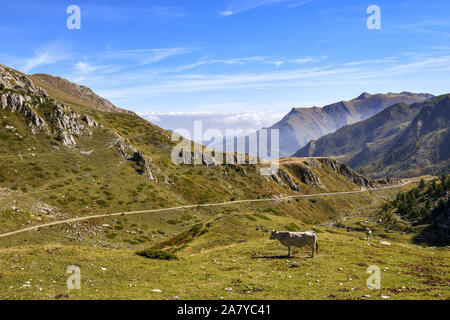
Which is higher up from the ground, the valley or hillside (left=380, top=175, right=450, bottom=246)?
the valley

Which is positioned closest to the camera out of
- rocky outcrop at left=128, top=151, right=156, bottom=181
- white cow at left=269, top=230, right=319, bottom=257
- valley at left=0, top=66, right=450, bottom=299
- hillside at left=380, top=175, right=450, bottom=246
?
valley at left=0, top=66, right=450, bottom=299

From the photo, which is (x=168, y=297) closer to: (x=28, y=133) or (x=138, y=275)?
(x=138, y=275)

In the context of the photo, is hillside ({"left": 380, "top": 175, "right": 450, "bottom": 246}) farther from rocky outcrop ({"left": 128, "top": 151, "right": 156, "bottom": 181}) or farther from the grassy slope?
rocky outcrop ({"left": 128, "top": 151, "right": 156, "bottom": 181})

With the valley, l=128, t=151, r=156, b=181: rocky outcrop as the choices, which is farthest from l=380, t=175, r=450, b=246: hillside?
l=128, t=151, r=156, b=181: rocky outcrop

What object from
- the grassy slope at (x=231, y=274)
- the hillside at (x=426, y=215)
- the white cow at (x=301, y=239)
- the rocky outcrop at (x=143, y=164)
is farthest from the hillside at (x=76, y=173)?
the white cow at (x=301, y=239)

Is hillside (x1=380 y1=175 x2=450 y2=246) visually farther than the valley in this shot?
Yes

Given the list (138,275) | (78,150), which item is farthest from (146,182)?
(138,275)

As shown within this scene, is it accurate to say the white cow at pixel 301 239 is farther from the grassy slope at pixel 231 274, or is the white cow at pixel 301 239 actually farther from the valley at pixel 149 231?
the valley at pixel 149 231

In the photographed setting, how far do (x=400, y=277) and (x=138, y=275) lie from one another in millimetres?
22855

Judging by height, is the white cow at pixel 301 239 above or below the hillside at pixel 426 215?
above

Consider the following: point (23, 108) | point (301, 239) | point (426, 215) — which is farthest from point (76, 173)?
point (426, 215)

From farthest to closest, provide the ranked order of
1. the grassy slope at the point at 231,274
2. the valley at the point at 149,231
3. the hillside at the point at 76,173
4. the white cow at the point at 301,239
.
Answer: the hillside at the point at 76,173 < the white cow at the point at 301,239 < the valley at the point at 149,231 < the grassy slope at the point at 231,274

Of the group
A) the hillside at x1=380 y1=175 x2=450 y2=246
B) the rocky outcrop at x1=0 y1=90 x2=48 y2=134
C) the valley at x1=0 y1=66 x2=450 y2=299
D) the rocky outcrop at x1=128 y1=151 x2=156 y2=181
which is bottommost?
the hillside at x1=380 y1=175 x2=450 y2=246

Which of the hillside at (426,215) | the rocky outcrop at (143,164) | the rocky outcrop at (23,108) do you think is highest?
the rocky outcrop at (23,108)
